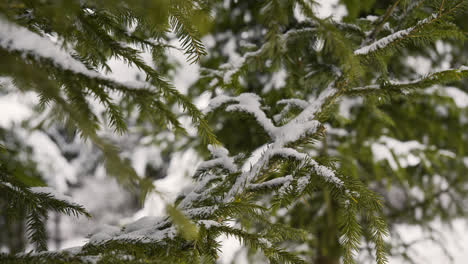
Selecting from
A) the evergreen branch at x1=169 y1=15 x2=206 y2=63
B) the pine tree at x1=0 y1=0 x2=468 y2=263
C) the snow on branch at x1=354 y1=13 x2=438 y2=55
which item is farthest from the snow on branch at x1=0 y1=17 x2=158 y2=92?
the snow on branch at x1=354 y1=13 x2=438 y2=55

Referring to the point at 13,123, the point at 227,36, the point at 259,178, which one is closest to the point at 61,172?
the point at 13,123

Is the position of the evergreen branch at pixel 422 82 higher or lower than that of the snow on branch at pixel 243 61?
lower

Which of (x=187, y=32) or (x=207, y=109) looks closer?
(x=187, y=32)

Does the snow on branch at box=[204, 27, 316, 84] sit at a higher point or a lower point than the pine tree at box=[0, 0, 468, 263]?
higher

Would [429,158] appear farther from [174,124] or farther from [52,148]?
[52,148]

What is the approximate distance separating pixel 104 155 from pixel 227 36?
9.54 feet

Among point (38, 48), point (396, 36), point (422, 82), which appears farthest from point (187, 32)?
point (422, 82)

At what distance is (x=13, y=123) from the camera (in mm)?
3467

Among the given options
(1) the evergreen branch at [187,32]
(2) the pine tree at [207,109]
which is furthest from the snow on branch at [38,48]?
(1) the evergreen branch at [187,32]

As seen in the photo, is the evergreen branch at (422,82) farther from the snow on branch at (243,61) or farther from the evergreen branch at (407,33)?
the snow on branch at (243,61)

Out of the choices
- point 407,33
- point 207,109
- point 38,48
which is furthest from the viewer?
point 207,109

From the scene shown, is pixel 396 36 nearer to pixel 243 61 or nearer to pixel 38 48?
pixel 243 61

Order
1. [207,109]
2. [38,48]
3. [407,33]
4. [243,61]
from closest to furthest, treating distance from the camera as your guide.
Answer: [38,48] < [407,33] < [207,109] < [243,61]

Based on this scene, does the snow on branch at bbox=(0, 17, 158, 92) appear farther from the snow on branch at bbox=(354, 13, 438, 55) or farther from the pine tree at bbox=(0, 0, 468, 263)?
the snow on branch at bbox=(354, 13, 438, 55)
